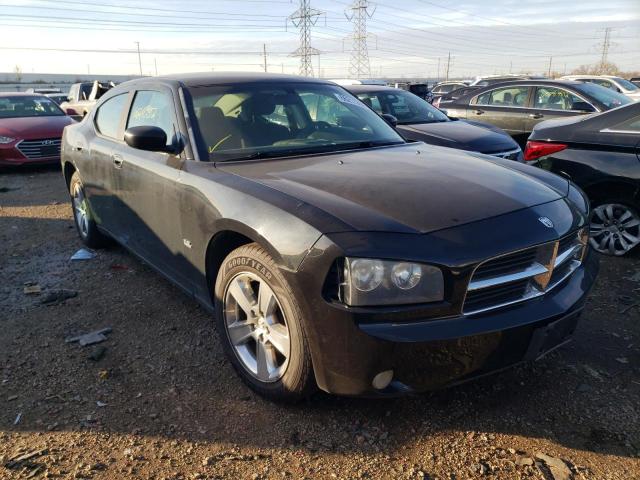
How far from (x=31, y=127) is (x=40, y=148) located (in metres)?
0.48

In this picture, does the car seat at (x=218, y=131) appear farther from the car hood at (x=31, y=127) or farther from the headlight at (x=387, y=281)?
the car hood at (x=31, y=127)

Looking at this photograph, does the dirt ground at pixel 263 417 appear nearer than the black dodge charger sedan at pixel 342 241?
No

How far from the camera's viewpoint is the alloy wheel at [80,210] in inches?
203

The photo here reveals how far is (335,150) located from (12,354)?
2432 mm

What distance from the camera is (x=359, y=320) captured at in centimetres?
211

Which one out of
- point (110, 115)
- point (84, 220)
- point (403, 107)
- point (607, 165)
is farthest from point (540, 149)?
point (84, 220)

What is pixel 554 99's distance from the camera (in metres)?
8.81

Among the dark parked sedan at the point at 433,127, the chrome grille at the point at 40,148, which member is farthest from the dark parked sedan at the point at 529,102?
the chrome grille at the point at 40,148

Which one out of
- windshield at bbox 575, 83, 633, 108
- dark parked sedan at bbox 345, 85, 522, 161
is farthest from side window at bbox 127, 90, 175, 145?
windshield at bbox 575, 83, 633, 108

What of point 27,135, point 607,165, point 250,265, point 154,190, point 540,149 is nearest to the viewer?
point 250,265

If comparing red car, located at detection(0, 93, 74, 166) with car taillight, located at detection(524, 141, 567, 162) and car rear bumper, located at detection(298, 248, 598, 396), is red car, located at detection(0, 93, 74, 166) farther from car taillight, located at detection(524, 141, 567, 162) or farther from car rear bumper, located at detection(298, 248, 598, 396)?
car rear bumper, located at detection(298, 248, 598, 396)

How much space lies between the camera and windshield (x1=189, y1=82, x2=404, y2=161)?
329 centimetres

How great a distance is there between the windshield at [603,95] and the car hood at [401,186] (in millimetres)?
6298

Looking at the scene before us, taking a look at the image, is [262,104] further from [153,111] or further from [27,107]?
[27,107]
